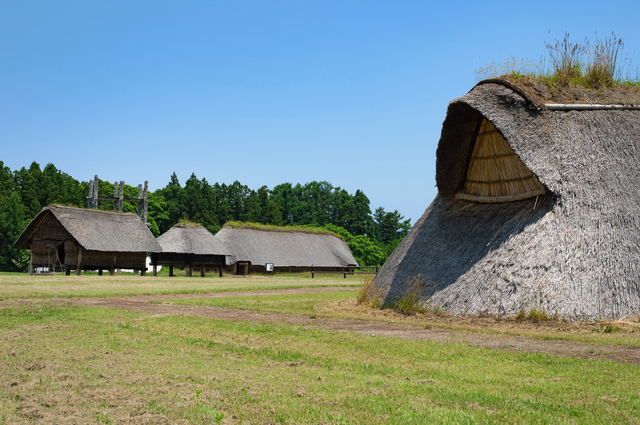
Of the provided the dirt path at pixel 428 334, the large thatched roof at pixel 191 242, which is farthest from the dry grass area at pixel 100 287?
the large thatched roof at pixel 191 242

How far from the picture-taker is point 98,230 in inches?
1330

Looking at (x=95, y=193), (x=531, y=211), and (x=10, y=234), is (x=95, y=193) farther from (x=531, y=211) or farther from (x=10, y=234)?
(x=531, y=211)

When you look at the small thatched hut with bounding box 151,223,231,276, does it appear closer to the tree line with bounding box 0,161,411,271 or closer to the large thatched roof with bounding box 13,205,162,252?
the large thatched roof with bounding box 13,205,162,252

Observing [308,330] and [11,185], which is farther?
[11,185]

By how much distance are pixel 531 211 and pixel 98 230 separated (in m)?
29.9

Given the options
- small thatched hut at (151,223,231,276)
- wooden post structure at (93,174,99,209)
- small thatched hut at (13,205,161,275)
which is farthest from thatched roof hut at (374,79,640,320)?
wooden post structure at (93,174,99,209)

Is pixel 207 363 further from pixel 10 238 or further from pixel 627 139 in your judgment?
pixel 10 238

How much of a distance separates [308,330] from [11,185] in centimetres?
6430

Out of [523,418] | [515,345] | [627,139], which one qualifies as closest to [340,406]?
[523,418]

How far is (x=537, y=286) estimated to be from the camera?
9383 millimetres

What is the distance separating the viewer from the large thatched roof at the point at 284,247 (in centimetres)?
4466

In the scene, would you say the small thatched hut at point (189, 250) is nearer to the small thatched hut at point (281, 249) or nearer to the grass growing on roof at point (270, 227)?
the small thatched hut at point (281, 249)

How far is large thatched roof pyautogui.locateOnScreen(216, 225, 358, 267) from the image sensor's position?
44656mm

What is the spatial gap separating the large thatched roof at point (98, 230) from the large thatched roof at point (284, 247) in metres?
8.88
